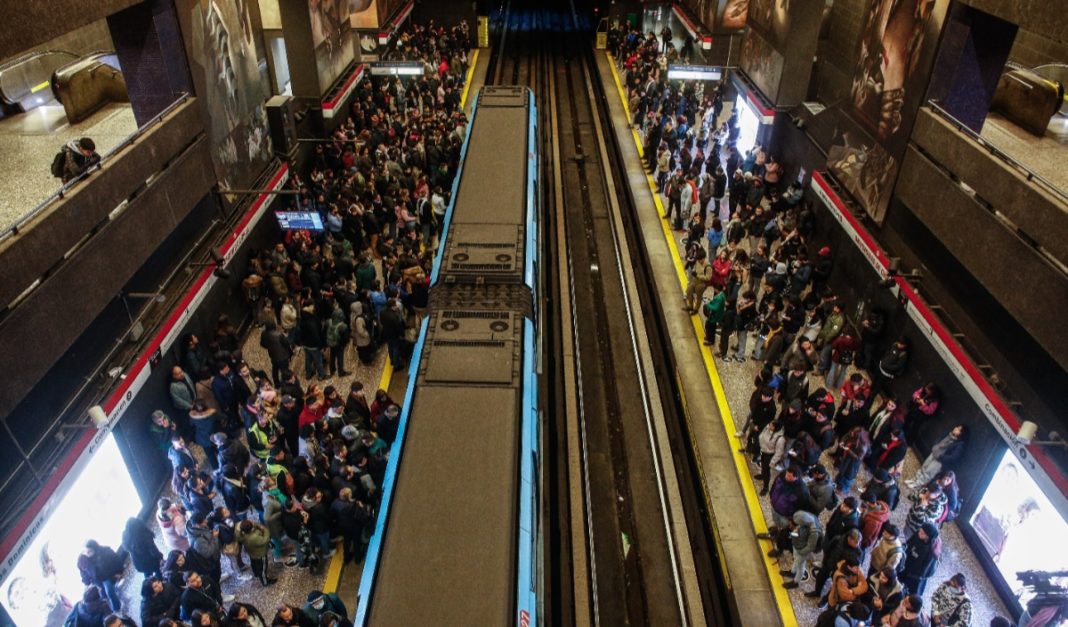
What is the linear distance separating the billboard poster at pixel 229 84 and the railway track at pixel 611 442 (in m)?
6.66

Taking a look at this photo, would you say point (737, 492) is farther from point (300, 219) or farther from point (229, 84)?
point (229, 84)

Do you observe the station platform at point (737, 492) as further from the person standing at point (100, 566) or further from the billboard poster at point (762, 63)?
the person standing at point (100, 566)

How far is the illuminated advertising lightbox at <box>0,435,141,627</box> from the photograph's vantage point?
23.5 feet

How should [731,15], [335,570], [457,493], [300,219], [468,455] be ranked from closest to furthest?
[457,493] < [468,455] < [335,570] < [300,219] < [731,15]

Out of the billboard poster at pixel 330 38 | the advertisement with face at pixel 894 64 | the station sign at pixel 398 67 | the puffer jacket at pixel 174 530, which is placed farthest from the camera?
the station sign at pixel 398 67

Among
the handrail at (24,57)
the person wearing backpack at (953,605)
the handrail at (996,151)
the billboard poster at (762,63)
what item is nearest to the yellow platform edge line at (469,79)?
the billboard poster at (762,63)

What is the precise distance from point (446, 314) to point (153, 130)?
5.36m

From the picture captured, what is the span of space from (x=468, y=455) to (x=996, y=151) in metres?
7.86

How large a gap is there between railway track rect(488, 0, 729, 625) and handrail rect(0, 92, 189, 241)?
729cm

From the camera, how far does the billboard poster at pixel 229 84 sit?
12.1 m

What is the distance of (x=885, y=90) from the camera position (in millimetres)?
12539

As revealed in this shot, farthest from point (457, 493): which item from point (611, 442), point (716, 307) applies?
point (716, 307)

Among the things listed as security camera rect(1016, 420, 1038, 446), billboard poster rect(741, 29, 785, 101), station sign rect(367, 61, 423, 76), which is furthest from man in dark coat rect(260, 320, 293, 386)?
billboard poster rect(741, 29, 785, 101)

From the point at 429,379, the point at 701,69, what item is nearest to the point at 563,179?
the point at 701,69
